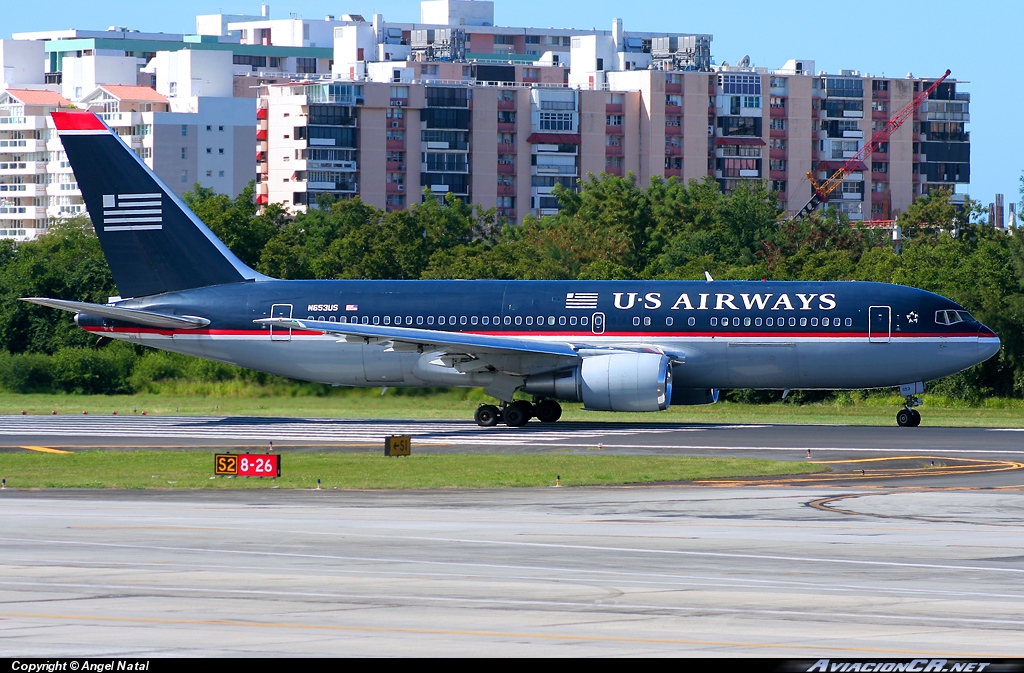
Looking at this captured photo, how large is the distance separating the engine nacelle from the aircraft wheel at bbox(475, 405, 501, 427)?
308cm

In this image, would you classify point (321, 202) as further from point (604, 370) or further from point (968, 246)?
point (604, 370)

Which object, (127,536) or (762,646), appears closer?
(762,646)

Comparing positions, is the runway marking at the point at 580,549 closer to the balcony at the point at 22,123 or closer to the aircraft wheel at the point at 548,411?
the aircraft wheel at the point at 548,411

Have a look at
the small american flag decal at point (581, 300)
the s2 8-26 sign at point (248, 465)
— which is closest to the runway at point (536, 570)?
the s2 8-26 sign at point (248, 465)

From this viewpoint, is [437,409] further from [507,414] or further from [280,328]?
[280,328]

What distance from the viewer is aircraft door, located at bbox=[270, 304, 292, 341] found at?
49.2 metres

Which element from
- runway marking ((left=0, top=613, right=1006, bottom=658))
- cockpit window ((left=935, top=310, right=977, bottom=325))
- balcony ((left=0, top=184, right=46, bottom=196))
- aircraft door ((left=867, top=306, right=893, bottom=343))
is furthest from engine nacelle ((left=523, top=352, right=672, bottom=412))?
balcony ((left=0, top=184, right=46, bottom=196))

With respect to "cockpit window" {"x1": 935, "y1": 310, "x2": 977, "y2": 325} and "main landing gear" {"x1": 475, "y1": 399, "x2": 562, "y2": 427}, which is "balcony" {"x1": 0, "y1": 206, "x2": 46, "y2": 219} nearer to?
"main landing gear" {"x1": 475, "y1": 399, "x2": 562, "y2": 427}

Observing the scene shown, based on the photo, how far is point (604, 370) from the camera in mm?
45375

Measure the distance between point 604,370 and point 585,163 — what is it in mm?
153193

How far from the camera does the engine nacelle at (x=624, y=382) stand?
44938 mm

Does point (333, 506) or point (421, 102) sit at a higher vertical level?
point (421, 102)

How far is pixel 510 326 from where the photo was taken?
158ft
